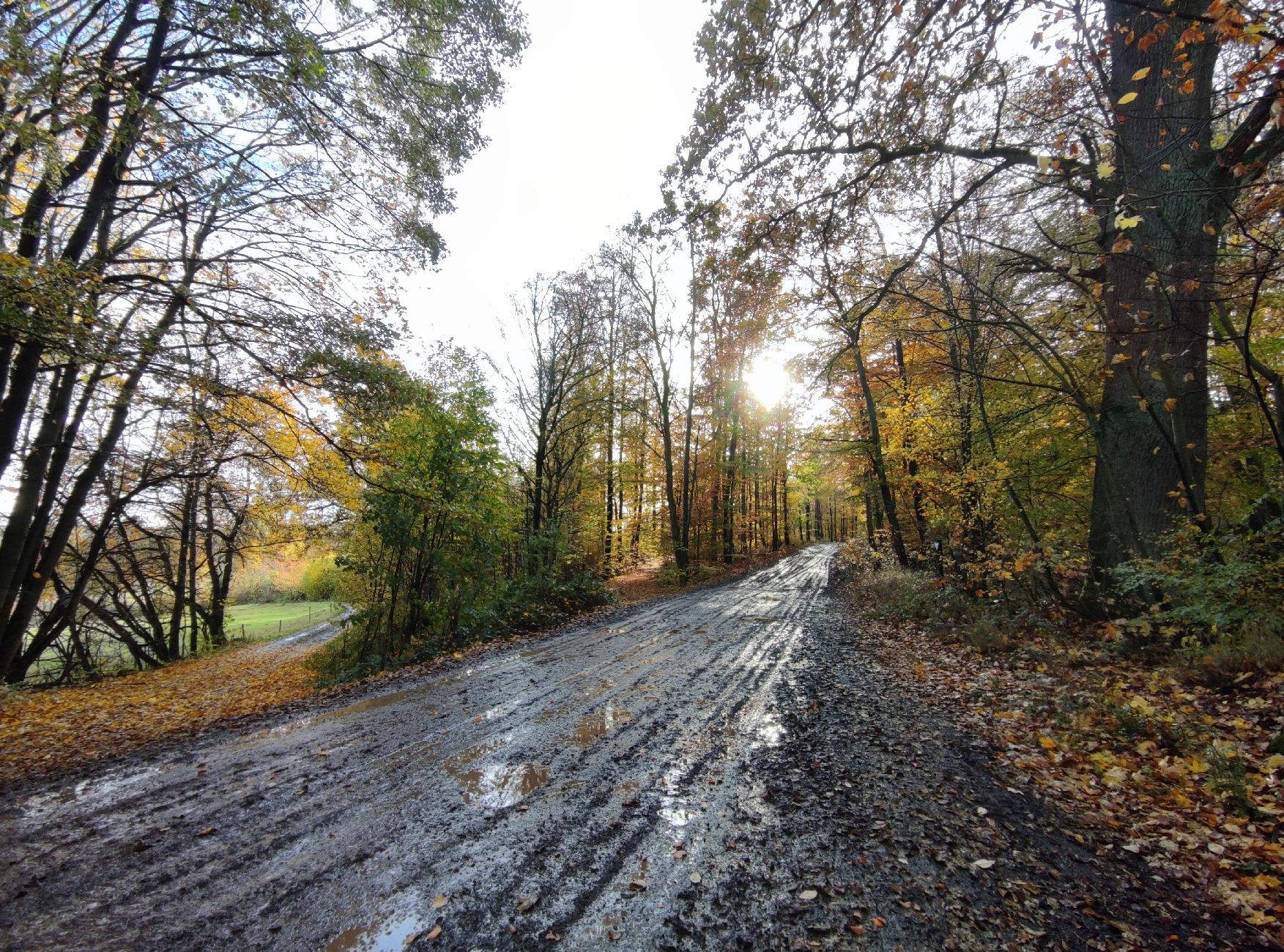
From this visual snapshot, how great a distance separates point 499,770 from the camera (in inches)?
147

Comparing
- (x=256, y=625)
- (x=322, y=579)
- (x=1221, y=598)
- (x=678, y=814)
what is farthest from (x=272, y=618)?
(x=1221, y=598)

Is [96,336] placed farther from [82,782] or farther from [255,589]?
[255,589]

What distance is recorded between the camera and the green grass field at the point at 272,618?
21.4 meters

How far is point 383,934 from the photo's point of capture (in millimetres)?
2252

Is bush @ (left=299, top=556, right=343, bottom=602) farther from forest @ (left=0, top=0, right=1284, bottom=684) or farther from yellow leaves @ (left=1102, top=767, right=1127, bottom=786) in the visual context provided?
yellow leaves @ (left=1102, top=767, right=1127, bottom=786)

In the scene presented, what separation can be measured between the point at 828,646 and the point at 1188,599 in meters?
4.01

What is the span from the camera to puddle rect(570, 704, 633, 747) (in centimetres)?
423

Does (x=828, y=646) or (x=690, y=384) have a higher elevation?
(x=690, y=384)

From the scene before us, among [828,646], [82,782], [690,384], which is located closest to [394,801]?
[82,782]

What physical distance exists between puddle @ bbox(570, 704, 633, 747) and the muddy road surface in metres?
0.04

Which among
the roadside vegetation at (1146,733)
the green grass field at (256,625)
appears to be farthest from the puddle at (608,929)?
the green grass field at (256,625)

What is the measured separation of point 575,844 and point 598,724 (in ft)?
5.66

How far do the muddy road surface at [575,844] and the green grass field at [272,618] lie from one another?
52.8 feet

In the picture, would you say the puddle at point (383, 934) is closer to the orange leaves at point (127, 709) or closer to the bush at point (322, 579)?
the orange leaves at point (127, 709)
